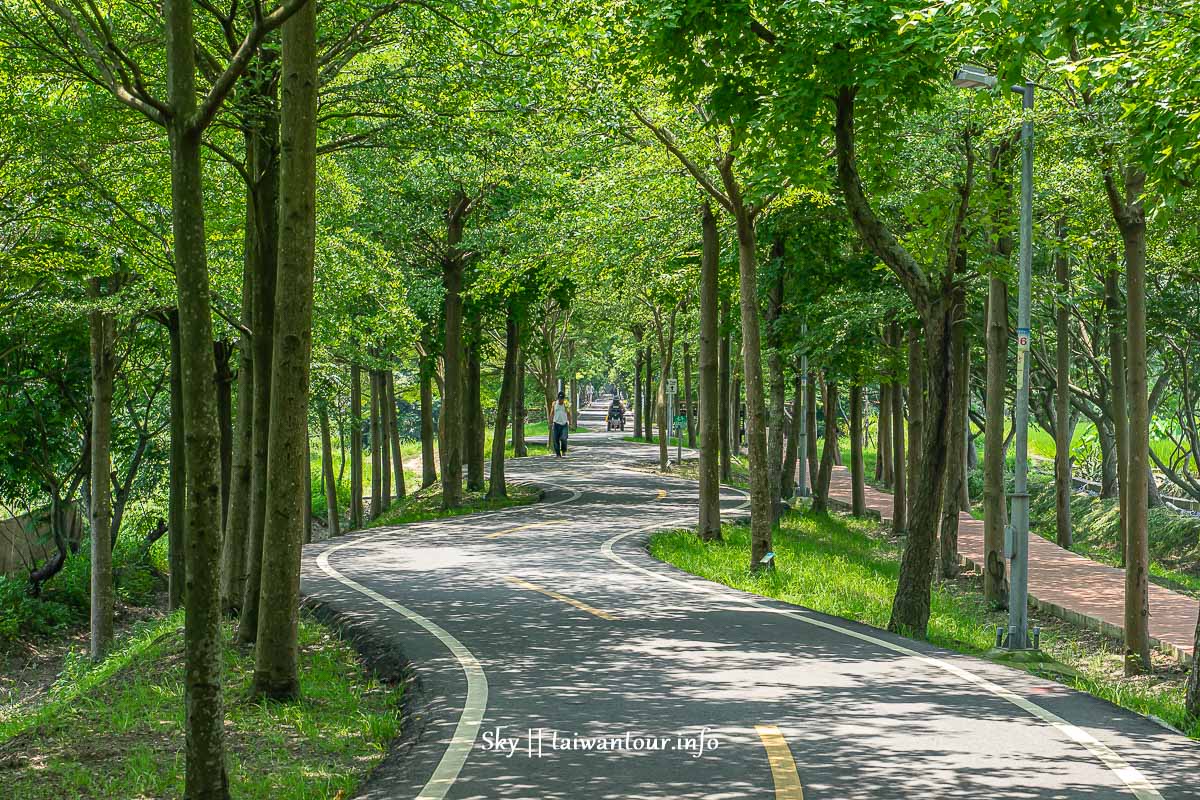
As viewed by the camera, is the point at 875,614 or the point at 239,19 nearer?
the point at 239,19

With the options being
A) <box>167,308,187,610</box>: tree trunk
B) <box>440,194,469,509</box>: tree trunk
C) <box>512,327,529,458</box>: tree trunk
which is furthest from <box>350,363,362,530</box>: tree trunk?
<box>167,308,187,610</box>: tree trunk

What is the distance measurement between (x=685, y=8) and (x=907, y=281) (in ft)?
12.8

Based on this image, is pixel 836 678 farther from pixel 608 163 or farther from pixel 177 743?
pixel 608 163

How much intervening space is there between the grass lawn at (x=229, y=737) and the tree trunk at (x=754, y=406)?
26.1 ft

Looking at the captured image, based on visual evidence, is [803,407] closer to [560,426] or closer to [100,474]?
[560,426]

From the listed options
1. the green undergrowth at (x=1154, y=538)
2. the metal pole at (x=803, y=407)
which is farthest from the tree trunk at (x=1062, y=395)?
the metal pole at (x=803, y=407)

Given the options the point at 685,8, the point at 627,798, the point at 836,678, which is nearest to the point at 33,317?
the point at 685,8

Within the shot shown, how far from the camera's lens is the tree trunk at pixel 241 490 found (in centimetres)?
1289

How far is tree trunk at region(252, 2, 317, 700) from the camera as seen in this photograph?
31.1 ft

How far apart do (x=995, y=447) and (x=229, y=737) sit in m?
13.1

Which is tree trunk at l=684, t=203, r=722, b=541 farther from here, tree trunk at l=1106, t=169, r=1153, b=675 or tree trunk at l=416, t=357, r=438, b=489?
tree trunk at l=416, t=357, r=438, b=489

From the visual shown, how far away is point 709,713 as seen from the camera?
8625mm

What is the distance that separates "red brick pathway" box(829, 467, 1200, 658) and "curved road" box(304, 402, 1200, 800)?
5.21m

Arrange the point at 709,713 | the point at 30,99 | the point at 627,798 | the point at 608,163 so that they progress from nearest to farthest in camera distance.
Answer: the point at 627,798 → the point at 709,713 → the point at 30,99 → the point at 608,163
